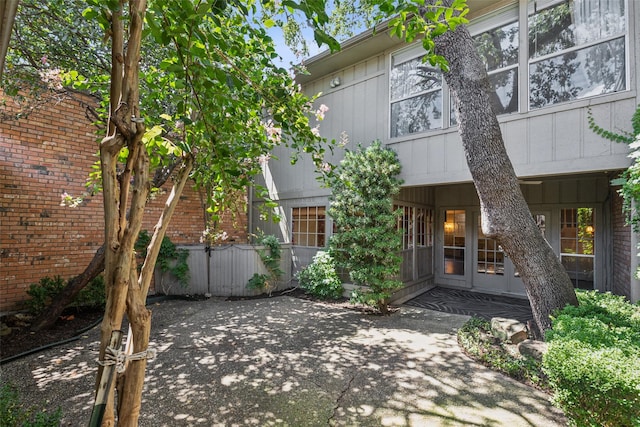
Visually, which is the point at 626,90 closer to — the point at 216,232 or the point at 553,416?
the point at 553,416

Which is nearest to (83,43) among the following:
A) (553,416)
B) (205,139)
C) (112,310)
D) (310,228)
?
(205,139)

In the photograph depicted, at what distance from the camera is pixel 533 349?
11.9 feet

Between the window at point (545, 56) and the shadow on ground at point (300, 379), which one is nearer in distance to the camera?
the shadow on ground at point (300, 379)

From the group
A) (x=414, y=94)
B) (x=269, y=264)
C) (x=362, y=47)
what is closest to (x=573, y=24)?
(x=414, y=94)

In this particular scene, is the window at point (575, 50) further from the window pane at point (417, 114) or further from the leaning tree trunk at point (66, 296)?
the leaning tree trunk at point (66, 296)

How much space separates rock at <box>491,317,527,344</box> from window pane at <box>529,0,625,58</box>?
169 inches

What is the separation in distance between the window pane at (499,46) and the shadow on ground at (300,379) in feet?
15.4

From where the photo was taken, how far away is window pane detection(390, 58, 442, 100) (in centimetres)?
599

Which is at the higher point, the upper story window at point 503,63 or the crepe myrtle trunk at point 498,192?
the upper story window at point 503,63

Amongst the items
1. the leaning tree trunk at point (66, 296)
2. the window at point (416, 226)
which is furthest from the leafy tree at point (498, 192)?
the leaning tree trunk at point (66, 296)

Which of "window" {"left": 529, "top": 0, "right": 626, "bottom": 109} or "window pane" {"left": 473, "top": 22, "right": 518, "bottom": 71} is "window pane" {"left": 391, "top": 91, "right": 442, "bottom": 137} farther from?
"window" {"left": 529, "top": 0, "right": 626, "bottom": 109}

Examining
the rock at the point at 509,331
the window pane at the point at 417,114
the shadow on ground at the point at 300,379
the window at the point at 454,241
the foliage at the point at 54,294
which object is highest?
the window pane at the point at 417,114

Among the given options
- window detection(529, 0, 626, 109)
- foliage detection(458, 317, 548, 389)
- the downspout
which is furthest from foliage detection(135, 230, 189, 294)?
window detection(529, 0, 626, 109)

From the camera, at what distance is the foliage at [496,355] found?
3352 mm
